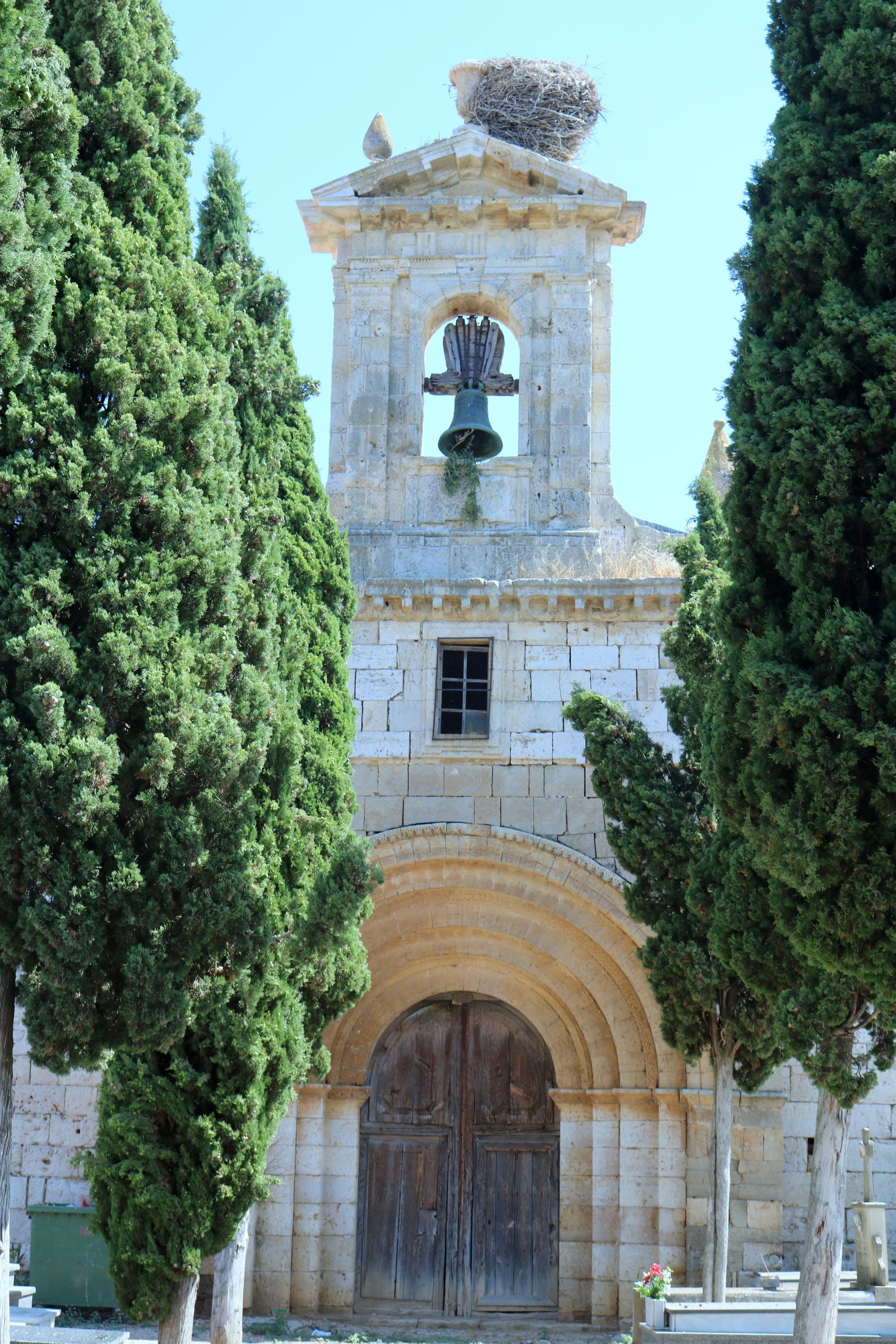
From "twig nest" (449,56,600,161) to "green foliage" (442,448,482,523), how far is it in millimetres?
3256

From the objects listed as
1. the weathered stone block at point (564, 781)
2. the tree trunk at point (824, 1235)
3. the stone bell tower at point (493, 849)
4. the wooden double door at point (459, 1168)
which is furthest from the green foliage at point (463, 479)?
the tree trunk at point (824, 1235)

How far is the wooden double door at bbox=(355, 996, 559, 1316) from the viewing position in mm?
12023

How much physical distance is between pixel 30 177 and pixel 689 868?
5.92 metres

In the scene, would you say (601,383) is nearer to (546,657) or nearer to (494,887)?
(546,657)

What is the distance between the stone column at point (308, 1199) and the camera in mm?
11445

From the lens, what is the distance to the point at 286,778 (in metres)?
8.71

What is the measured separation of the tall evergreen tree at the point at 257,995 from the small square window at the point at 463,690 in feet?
8.14

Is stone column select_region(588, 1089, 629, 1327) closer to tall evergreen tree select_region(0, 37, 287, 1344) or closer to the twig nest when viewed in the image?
tall evergreen tree select_region(0, 37, 287, 1344)

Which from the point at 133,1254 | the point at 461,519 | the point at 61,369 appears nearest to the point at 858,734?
the point at 61,369

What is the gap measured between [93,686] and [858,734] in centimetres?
337

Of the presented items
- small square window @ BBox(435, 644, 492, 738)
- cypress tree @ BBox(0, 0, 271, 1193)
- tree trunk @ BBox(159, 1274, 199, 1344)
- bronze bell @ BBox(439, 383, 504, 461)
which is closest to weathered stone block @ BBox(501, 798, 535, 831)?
small square window @ BBox(435, 644, 492, 738)

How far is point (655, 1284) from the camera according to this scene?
9266mm

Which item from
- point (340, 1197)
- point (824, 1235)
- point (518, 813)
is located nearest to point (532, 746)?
point (518, 813)

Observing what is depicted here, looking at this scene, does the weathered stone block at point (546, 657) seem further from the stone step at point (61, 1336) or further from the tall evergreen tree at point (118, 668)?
the stone step at point (61, 1336)
